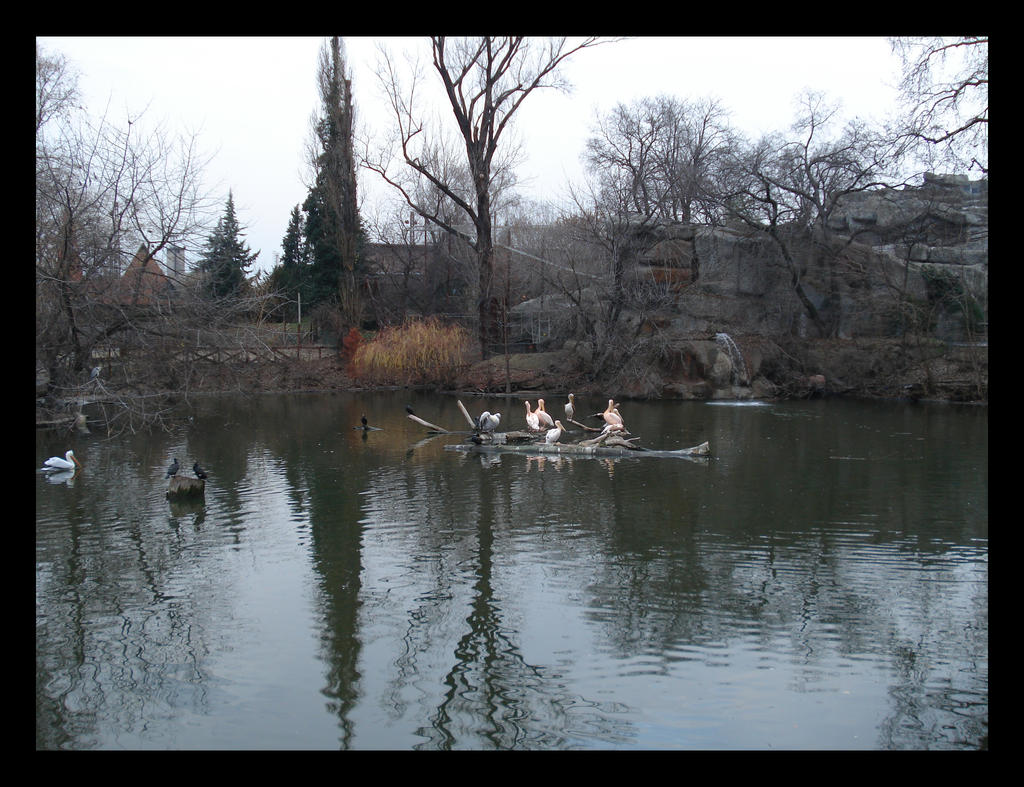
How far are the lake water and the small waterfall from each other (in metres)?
11.8

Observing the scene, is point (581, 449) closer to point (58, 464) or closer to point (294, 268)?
point (58, 464)

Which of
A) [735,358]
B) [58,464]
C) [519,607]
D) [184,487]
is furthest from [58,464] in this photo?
[735,358]

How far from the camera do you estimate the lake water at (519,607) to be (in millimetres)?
4637

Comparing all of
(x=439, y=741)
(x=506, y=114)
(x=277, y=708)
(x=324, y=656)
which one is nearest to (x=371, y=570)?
(x=324, y=656)

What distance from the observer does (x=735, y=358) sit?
24.9 meters

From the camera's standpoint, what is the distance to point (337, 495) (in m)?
10.7

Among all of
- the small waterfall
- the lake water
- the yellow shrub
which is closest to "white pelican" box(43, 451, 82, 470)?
the lake water

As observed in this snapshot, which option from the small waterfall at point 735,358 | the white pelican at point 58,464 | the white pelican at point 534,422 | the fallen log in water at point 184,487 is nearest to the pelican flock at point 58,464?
the white pelican at point 58,464

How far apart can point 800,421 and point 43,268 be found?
14.9 meters

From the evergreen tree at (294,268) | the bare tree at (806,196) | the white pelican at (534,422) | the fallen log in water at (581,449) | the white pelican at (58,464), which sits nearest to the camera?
the white pelican at (58,464)

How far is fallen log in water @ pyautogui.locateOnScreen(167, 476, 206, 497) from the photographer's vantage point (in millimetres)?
10188

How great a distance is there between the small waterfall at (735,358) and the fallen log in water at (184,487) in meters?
17.8

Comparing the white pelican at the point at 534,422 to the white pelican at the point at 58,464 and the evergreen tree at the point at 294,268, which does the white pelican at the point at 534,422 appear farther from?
the evergreen tree at the point at 294,268
